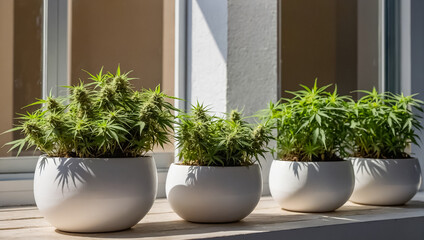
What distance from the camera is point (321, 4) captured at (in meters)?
2.01

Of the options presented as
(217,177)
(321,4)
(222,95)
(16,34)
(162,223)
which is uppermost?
(321,4)

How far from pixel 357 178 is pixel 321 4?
31.9 inches

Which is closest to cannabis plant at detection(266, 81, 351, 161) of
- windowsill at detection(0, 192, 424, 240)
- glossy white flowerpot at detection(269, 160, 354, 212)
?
glossy white flowerpot at detection(269, 160, 354, 212)

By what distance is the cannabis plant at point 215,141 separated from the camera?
45.9 inches

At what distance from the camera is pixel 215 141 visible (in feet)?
3.88

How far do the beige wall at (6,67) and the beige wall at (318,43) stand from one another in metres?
0.93

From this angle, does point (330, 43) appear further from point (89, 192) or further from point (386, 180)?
point (89, 192)

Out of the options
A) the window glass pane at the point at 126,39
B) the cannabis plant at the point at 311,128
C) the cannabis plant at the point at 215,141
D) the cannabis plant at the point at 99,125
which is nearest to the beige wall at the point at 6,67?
the window glass pane at the point at 126,39

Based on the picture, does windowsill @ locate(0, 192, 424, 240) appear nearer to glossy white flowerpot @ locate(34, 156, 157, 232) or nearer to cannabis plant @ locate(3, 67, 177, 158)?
glossy white flowerpot @ locate(34, 156, 157, 232)

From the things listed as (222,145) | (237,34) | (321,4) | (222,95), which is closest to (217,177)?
(222,145)

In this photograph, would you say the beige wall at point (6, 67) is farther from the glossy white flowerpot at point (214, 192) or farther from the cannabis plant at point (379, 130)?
the cannabis plant at point (379, 130)

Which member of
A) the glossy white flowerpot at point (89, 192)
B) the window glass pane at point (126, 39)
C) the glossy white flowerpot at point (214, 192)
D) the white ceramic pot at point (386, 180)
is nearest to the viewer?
the glossy white flowerpot at point (89, 192)

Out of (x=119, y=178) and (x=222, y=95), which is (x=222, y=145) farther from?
(x=222, y=95)

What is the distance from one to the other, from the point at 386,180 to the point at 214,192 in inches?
22.3
